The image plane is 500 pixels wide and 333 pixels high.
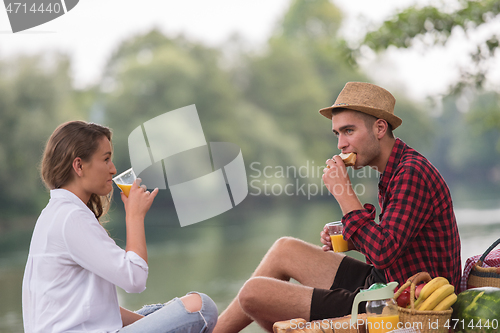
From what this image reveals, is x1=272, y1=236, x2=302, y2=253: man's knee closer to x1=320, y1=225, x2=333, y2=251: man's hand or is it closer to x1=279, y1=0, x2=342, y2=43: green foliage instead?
x1=320, y1=225, x2=333, y2=251: man's hand

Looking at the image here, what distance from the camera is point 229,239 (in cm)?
1198

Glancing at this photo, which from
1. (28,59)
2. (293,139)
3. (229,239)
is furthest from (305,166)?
(229,239)

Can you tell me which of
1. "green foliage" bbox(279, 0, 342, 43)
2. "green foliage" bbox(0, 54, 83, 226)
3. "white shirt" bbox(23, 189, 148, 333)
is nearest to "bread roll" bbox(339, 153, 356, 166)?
"white shirt" bbox(23, 189, 148, 333)

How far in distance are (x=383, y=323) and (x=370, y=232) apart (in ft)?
1.28

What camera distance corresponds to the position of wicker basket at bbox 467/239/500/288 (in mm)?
2436

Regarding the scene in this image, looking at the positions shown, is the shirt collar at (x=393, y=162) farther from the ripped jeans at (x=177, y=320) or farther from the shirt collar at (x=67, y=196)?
the shirt collar at (x=67, y=196)

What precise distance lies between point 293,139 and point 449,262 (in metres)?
27.5

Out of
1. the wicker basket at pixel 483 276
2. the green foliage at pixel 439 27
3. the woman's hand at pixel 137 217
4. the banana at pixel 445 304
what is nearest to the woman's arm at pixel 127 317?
the woman's hand at pixel 137 217

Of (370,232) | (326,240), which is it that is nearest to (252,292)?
(326,240)

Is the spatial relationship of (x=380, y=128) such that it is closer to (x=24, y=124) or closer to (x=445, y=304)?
(x=445, y=304)

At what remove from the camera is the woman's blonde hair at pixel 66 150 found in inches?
81.8

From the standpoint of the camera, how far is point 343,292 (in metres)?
2.44

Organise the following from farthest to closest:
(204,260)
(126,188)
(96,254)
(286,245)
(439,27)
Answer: (204,260) < (439,27) < (286,245) < (126,188) < (96,254)

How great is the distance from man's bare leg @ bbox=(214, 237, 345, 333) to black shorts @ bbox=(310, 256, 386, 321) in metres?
0.04
